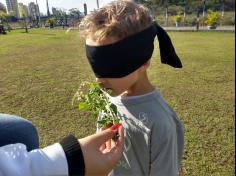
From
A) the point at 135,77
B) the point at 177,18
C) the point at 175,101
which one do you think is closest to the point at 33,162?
the point at 135,77

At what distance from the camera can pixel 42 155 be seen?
1.31 metres

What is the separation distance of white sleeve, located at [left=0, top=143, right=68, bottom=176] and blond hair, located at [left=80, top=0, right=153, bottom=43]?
2.43ft

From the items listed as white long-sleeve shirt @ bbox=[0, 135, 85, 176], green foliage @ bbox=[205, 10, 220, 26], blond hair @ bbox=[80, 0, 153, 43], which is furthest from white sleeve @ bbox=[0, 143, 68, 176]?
green foliage @ bbox=[205, 10, 220, 26]

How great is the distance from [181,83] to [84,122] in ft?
10.4

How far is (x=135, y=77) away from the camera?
6.44 ft

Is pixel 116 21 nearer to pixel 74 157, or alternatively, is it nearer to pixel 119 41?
pixel 119 41

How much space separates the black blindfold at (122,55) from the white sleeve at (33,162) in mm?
633

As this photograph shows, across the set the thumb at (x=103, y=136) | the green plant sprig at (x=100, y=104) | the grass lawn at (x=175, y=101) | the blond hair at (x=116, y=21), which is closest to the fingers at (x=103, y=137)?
the thumb at (x=103, y=136)

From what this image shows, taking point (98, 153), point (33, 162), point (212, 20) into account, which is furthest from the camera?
point (212, 20)

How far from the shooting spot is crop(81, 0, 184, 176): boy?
184 cm

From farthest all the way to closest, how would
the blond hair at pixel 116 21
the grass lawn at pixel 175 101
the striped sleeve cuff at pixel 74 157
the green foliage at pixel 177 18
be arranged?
1. the green foliage at pixel 177 18
2. the grass lawn at pixel 175 101
3. the blond hair at pixel 116 21
4. the striped sleeve cuff at pixel 74 157

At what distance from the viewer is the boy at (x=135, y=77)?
6.03ft

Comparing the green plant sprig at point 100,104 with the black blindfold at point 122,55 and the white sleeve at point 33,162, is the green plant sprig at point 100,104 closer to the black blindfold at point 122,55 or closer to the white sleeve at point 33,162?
the black blindfold at point 122,55

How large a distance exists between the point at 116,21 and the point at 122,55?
7.6 inches
